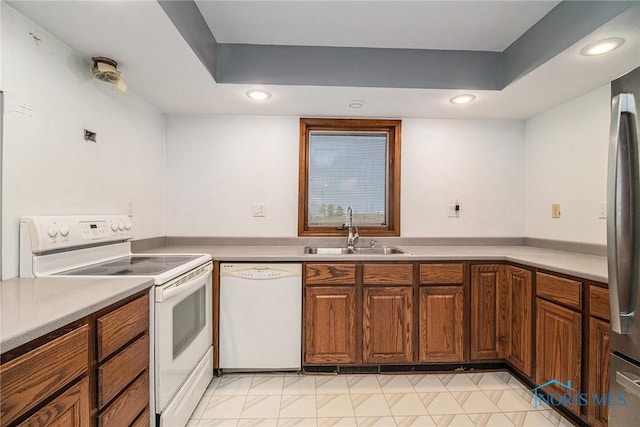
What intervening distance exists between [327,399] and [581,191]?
2268 mm

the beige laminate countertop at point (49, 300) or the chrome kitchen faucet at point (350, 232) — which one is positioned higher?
the chrome kitchen faucet at point (350, 232)

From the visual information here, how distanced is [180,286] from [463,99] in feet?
7.26

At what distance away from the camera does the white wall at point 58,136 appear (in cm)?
125

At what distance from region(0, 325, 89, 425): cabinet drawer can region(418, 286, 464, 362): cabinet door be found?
1871 mm

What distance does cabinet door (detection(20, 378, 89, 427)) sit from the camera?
2.55 feet

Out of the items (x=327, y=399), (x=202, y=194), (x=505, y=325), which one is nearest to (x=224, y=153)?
(x=202, y=194)

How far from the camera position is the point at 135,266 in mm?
1588

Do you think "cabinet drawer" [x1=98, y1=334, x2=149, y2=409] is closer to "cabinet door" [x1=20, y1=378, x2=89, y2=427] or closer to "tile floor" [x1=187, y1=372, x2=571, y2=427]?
"cabinet door" [x1=20, y1=378, x2=89, y2=427]

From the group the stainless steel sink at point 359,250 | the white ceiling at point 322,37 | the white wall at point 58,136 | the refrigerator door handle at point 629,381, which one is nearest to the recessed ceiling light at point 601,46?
the white ceiling at point 322,37

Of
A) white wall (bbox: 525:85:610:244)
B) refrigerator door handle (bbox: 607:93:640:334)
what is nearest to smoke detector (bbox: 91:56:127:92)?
refrigerator door handle (bbox: 607:93:640:334)

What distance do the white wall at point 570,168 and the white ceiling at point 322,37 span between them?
161mm

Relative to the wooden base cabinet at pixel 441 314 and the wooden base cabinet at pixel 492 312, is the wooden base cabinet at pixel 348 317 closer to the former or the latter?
the wooden base cabinet at pixel 441 314
